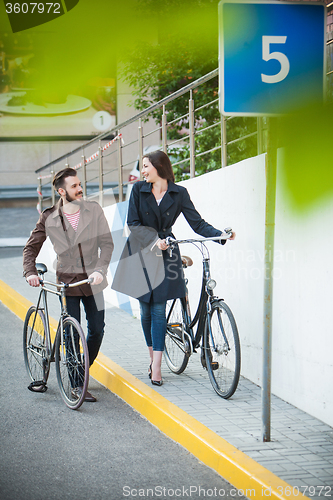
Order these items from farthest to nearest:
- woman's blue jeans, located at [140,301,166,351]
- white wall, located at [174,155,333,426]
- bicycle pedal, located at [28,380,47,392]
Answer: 1. bicycle pedal, located at [28,380,47,392]
2. woman's blue jeans, located at [140,301,166,351]
3. white wall, located at [174,155,333,426]

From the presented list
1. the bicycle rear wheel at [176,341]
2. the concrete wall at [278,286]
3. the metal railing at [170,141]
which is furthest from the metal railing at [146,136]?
the bicycle rear wheel at [176,341]

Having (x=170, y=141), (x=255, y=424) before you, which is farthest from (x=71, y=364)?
(x=170, y=141)

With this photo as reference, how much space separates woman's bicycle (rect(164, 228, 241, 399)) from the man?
630mm

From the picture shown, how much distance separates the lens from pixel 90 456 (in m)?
3.37

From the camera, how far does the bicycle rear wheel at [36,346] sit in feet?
15.4

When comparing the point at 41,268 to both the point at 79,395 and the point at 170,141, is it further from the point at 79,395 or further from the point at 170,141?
the point at 170,141

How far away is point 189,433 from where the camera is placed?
11.3ft

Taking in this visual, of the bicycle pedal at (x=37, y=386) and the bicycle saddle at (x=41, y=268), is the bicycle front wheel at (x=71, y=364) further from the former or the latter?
the bicycle saddle at (x=41, y=268)

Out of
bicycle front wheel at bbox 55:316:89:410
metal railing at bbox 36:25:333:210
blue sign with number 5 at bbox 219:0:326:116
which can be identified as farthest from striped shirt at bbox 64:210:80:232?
blue sign with number 5 at bbox 219:0:326:116

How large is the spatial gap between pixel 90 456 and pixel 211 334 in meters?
1.35

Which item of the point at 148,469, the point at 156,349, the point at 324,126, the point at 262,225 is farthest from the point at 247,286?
the point at 324,126

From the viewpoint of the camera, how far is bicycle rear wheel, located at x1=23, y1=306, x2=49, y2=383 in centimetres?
468

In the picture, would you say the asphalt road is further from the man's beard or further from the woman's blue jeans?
the man's beard

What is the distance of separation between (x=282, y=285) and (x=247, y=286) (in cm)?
61
